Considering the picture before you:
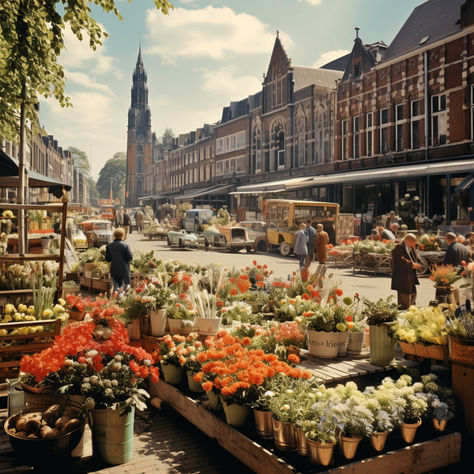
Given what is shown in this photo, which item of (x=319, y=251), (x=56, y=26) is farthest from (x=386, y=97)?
(x=56, y=26)

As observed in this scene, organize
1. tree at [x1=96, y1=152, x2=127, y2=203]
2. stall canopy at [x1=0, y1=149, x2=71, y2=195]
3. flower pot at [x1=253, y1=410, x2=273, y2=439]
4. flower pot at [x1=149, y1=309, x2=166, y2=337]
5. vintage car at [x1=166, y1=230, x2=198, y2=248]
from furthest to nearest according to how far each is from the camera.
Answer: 1. tree at [x1=96, y1=152, x2=127, y2=203]
2. vintage car at [x1=166, y1=230, x2=198, y2=248]
3. stall canopy at [x1=0, y1=149, x2=71, y2=195]
4. flower pot at [x1=149, y1=309, x2=166, y2=337]
5. flower pot at [x1=253, y1=410, x2=273, y2=439]

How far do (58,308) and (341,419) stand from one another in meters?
3.53

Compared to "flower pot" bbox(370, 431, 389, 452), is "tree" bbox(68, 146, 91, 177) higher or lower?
higher

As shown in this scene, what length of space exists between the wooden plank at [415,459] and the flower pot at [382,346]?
1.35m

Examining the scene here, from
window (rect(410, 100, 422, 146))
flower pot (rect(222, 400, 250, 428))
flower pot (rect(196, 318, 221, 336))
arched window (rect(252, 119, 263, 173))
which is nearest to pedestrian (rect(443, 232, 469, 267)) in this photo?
flower pot (rect(196, 318, 221, 336))

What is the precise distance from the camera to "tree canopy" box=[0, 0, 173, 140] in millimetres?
5840

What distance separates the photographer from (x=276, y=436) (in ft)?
12.4

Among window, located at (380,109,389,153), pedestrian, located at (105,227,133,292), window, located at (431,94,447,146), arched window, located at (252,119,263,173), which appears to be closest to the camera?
pedestrian, located at (105,227,133,292)

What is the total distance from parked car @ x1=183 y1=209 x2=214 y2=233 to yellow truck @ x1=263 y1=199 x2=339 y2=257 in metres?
7.90

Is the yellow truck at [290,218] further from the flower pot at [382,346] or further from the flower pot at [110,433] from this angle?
the flower pot at [110,433]

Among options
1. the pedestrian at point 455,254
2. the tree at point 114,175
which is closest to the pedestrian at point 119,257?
the pedestrian at point 455,254

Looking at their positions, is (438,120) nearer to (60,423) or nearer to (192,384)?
(192,384)

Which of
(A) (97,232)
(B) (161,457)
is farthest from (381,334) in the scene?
(A) (97,232)

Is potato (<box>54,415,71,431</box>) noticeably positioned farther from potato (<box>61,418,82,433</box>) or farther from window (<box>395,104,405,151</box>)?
window (<box>395,104,405,151</box>)
